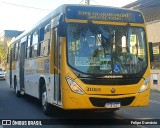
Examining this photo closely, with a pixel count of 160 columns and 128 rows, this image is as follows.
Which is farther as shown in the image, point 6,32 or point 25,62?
point 6,32

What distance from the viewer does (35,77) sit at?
1373 cm

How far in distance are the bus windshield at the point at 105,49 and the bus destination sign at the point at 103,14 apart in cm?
22

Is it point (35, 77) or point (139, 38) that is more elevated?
point (139, 38)

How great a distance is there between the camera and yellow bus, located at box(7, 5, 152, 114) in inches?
382

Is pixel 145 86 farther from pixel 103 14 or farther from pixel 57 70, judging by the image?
pixel 57 70

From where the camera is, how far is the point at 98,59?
32.6 ft

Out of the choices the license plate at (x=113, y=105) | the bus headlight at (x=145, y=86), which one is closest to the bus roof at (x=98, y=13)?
the bus headlight at (x=145, y=86)

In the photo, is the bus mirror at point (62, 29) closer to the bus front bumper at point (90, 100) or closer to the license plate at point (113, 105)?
the bus front bumper at point (90, 100)

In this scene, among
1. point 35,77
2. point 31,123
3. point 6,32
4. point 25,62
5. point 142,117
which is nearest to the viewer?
point 31,123

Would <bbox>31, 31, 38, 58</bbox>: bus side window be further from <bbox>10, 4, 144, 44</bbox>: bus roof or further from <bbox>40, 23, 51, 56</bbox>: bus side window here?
<bbox>10, 4, 144, 44</bbox>: bus roof

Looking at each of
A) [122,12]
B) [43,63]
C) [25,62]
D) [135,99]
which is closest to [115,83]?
[135,99]

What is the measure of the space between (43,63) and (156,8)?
18.2 metres

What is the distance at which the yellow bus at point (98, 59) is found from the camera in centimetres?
971

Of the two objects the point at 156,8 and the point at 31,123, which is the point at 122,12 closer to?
the point at 31,123
